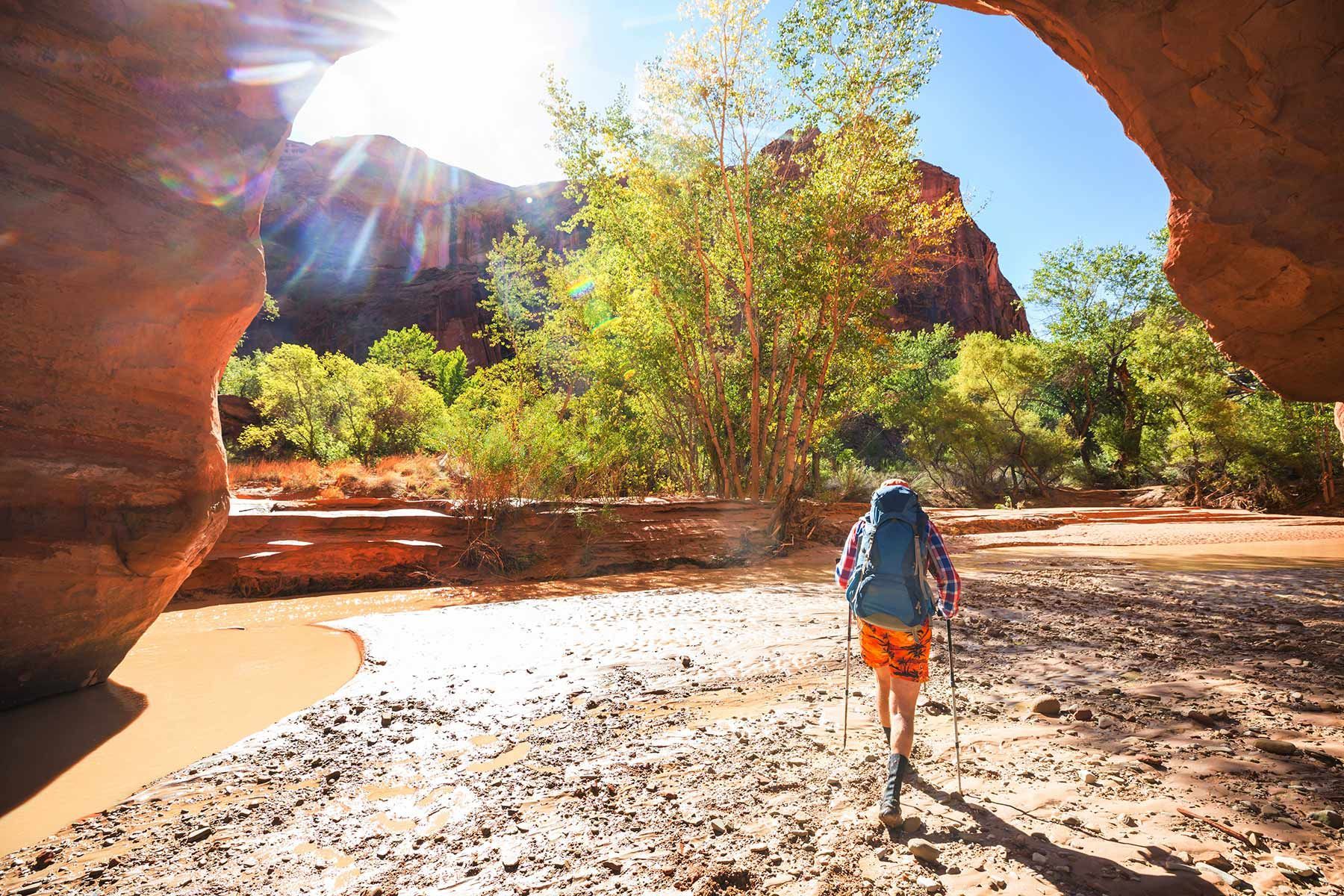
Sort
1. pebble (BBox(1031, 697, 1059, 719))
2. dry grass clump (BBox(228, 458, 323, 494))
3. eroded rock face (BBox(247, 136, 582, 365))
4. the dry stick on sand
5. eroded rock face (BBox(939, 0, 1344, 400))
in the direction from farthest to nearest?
eroded rock face (BBox(247, 136, 582, 365)) → dry grass clump (BBox(228, 458, 323, 494)) → eroded rock face (BBox(939, 0, 1344, 400)) → pebble (BBox(1031, 697, 1059, 719)) → the dry stick on sand

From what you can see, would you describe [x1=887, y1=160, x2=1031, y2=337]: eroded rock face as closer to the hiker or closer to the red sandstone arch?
the red sandstone arch

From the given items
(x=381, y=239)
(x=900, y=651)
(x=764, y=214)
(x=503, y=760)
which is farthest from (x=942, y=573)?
(x=381, y=239)

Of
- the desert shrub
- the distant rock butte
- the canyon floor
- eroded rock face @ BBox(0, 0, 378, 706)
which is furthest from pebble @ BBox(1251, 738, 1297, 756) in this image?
the distant rock butte

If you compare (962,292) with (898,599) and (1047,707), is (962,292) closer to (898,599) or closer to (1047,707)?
(1047,707)

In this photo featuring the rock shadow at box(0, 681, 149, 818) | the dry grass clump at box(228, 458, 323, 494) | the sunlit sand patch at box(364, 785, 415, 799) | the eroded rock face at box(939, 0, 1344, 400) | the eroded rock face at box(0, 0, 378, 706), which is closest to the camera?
the sunlit sand patch at box(364, 785, 415, 799)

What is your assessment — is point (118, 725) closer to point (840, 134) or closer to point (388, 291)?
point (840, 134)

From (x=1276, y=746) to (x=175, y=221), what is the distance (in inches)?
290

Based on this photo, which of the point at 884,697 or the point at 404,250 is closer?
the point at 884,697

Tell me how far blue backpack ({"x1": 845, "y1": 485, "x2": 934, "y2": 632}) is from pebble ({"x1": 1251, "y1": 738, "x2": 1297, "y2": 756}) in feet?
5.04

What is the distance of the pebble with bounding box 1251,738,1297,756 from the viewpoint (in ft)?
8.55

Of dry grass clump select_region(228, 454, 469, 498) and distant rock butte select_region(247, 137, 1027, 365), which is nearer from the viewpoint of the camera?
dry grass clump select_region(228, 454, 469, 498)

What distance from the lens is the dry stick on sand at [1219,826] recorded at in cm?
202

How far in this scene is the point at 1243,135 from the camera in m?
4.67

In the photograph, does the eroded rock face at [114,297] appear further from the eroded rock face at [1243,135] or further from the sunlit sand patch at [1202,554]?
the sunlit sand patch at [1202,554]
